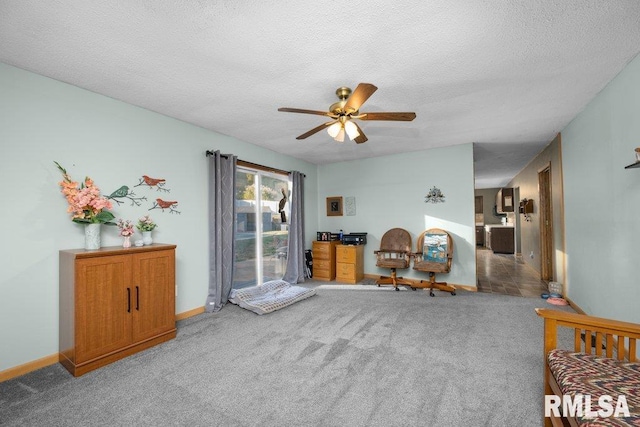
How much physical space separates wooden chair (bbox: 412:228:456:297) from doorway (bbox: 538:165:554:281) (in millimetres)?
2165

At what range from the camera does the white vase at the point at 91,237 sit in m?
2.35

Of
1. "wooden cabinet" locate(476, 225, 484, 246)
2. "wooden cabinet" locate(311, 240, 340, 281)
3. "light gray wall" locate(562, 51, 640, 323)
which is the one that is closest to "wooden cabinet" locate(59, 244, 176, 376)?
"wooden cabinet" locate(311, 240, 340, 281)

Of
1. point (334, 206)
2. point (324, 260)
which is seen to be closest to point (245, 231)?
point (324, 260)

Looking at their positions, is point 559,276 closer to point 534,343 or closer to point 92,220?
point 534,343

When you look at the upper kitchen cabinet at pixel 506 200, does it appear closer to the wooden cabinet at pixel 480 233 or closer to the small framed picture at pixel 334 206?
the wooden cabinet at pixel 480 233

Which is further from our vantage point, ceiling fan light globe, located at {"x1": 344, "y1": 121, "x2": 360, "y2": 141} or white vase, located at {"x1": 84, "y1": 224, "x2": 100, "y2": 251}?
ceiling fan light globe, located at {"x1": 344, "y1": 121, "x2": 360, "y2": 141}

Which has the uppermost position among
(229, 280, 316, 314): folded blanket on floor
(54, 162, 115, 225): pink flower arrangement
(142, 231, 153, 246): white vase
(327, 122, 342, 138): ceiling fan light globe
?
(327, 122, 342, 138): ceiling fan light globe

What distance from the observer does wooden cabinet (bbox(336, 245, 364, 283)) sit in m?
5.03

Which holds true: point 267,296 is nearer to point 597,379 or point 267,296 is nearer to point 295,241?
point 295,241

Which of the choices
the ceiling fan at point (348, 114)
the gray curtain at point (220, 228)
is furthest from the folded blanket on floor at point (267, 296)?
the ceiling fan at point (348, 114)

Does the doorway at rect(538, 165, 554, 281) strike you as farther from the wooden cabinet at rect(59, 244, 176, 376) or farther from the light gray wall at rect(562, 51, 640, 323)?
the wooden cabinet at rect(59, 244, 176, 376)

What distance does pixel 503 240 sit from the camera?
8.68m

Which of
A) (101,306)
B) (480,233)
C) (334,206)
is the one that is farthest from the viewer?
(480,233)

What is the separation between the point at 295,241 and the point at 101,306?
3204 mm
